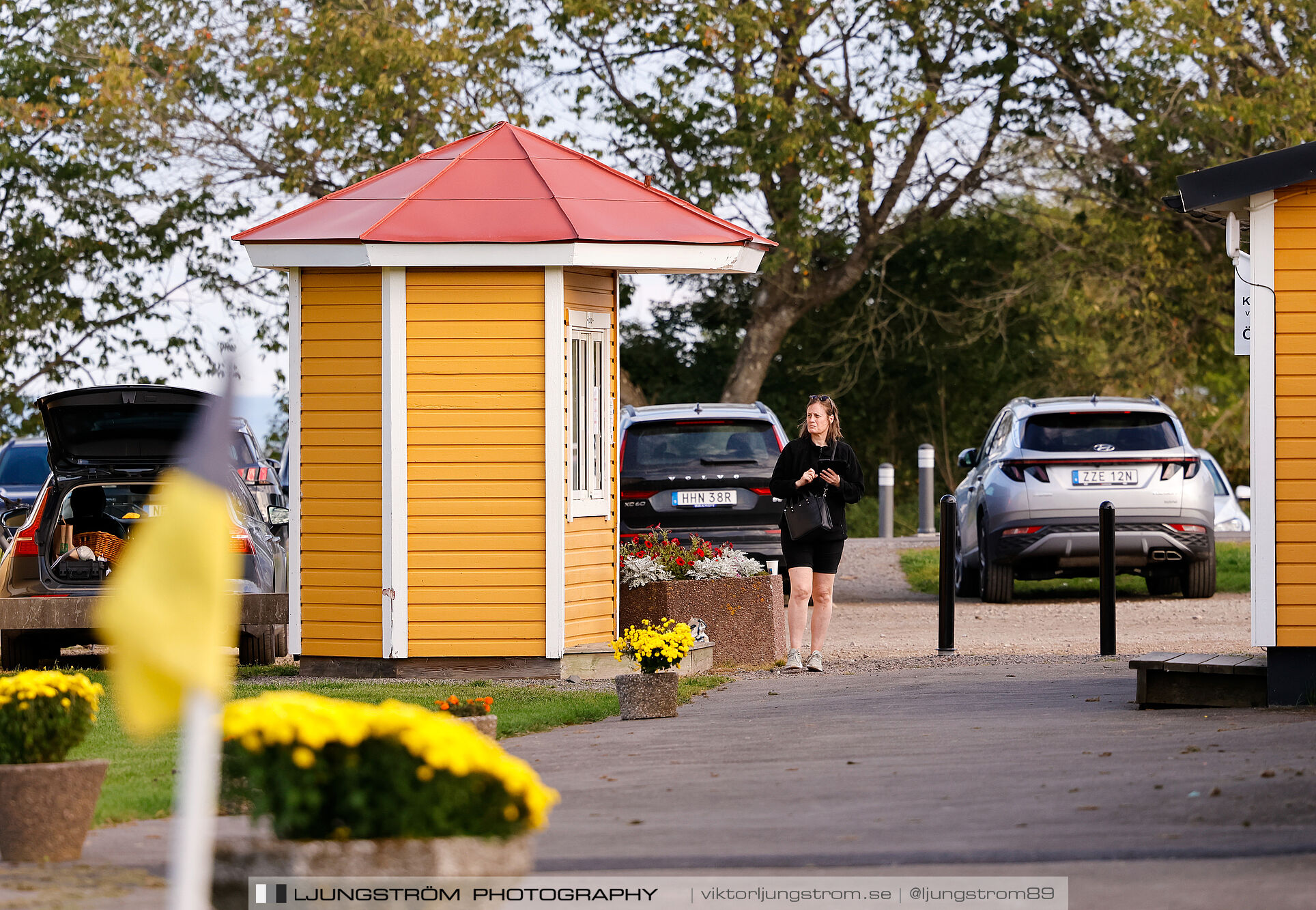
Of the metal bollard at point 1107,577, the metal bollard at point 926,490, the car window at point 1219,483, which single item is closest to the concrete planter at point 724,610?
the metal bollard at point 1107,577

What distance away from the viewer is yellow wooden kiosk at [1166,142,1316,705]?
355 inches

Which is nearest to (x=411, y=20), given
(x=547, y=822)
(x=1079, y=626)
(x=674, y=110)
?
(x=674, y=110)

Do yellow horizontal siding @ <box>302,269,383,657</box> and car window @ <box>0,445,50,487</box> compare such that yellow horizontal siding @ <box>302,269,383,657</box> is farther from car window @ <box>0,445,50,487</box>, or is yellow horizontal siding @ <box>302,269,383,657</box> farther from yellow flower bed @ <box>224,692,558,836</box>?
car window @ <box>0,445,50,487</box>

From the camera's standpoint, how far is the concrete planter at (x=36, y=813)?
5660 mm

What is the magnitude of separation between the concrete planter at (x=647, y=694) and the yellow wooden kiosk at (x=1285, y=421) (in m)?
3.09

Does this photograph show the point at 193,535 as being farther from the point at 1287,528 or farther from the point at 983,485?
the point at 983,485

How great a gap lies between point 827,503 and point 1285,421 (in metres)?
3.24

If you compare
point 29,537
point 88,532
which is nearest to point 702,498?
point 88,532

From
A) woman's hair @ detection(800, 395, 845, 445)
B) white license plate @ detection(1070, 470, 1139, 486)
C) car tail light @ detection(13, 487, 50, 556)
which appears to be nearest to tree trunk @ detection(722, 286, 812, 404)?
white license plate @ detection(1070, 470, 1139, 486)

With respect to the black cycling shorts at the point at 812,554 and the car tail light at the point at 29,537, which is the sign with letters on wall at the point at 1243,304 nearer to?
the black cycling shorts at the point at 812,554

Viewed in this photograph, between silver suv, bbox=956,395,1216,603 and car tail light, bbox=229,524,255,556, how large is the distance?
7.33m

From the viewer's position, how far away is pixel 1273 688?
29.6 feet

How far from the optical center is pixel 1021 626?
14914 mm

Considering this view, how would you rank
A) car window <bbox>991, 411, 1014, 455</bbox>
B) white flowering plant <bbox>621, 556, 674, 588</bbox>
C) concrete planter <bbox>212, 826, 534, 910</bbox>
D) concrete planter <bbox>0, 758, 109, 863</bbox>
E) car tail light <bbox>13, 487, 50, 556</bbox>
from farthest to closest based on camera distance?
1. car window <bbox>991, 411, 1014, 455</bbox>
2. white flowering plant <bbox>621, 556, 674, 588</bbox>
3. car tail light <bbox>13, 487, 50, 556</bbox>
4. concrete planter <bbox>0, 758, 109, 863</bbox>
5. concrete planter <bbox>212, 826, 534, 910</bbox>
